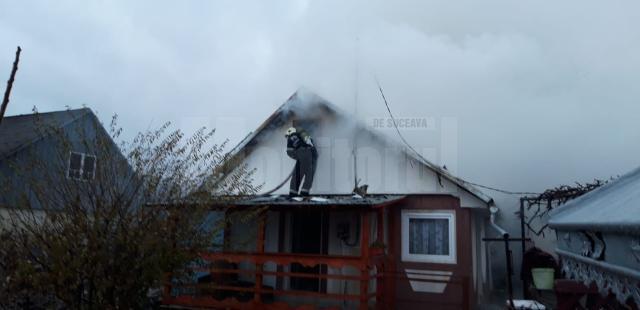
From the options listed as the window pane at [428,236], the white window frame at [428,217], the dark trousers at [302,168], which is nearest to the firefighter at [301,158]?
the dark trousers at [302,168]

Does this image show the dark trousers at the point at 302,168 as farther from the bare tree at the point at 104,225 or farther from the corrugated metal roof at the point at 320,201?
the bare tree at the point at 104,225

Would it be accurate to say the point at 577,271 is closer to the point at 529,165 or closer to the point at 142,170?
the point at 142,170

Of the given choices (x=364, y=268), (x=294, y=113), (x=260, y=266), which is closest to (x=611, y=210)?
(x=364, y=268)

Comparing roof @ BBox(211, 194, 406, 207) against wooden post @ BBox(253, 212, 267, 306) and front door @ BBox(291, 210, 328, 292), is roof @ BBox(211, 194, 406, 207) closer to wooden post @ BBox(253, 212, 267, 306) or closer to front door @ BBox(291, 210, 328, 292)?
wooden post @ BBox(253, 212, 267, 306)

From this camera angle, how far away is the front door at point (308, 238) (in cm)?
1095

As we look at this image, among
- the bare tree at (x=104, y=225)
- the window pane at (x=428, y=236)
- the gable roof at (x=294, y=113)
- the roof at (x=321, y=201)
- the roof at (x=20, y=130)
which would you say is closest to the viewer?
the bare tree at (x=104, y=225)

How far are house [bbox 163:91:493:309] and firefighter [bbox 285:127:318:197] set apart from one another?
510 millimetres

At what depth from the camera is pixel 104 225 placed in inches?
217

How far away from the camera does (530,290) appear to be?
11586 mm

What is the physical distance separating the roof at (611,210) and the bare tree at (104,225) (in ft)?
14.3

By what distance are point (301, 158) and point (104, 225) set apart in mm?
5731

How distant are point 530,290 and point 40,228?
10.9 m

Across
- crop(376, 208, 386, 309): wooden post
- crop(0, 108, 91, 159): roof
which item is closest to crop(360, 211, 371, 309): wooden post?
crop(376, 208, 386, 309): wooden post

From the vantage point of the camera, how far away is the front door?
10945 millimetres
